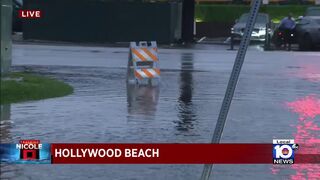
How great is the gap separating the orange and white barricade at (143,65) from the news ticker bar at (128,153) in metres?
11.9

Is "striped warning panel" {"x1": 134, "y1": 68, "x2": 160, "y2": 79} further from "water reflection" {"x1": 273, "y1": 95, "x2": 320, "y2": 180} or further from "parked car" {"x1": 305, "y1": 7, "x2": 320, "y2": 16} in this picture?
"parked car" {"x1": 305, "y1": 7, "x2": 320, "y2": 16}

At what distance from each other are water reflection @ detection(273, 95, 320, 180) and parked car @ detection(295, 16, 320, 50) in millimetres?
19581

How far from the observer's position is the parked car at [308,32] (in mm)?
36969

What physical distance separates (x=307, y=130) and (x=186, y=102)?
3.89 metres

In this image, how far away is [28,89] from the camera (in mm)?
16406

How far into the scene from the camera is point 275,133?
40.4ft

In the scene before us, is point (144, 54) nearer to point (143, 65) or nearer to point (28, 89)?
point (143, 65)

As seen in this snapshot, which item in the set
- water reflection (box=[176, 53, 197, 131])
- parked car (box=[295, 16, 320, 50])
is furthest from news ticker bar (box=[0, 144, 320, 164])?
parked car (box=[295, 16, 320, 50])

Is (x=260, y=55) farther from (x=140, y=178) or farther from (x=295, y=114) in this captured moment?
(x=140, y=178)

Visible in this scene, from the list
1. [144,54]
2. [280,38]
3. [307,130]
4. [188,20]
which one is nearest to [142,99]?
[144,54]

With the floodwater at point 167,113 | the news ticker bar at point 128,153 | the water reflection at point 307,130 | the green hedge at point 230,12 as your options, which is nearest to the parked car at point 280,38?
the green hedge at point 230,12

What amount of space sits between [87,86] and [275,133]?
739cm

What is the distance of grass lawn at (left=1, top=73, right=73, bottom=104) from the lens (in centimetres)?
1552

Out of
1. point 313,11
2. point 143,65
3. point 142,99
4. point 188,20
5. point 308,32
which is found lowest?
point 142,99
